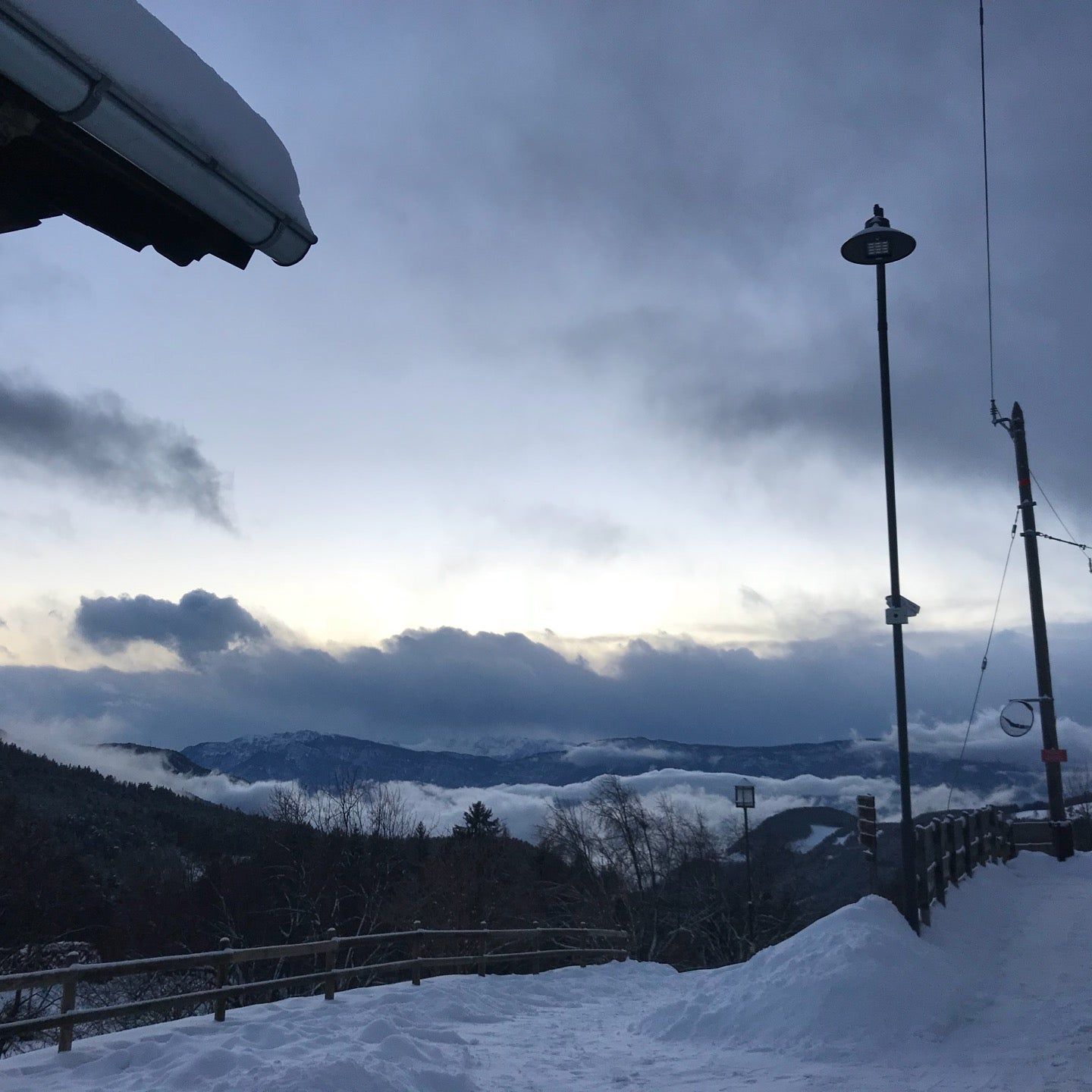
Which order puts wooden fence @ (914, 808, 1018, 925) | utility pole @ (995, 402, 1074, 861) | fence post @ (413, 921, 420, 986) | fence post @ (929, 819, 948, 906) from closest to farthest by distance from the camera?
wooden fence @ (914, 808, 1018, 925), fence post @ (929, 819, 948, 906), fence post @ (413, 921, 420, 986), utility pole @ (995, 402, 1074, 861)

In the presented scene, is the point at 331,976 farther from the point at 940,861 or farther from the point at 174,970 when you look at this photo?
the point at 940,861

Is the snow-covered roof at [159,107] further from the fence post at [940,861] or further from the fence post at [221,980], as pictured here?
the fence post at [940,861]

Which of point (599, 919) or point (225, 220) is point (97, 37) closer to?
point (225, 220)

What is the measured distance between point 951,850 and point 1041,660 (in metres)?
7.67

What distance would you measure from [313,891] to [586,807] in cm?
1567

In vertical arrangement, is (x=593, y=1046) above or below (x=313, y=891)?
above

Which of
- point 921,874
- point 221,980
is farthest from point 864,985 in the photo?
point 221,980

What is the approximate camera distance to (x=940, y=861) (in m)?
14.3

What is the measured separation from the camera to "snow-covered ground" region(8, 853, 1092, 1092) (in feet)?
26.4

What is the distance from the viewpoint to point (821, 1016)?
9758mm

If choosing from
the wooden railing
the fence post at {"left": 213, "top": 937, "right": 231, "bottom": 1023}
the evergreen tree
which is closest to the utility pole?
the wooden railing

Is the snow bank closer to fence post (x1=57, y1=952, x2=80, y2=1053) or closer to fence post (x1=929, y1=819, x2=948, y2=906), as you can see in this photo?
fence post (x1=929, y1=819, x2=948, y2=906)

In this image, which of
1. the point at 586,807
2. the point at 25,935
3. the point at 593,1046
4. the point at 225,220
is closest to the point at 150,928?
the point at 25,935

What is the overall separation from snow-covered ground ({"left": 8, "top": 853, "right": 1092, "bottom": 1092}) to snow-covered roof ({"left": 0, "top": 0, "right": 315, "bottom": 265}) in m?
7.14
